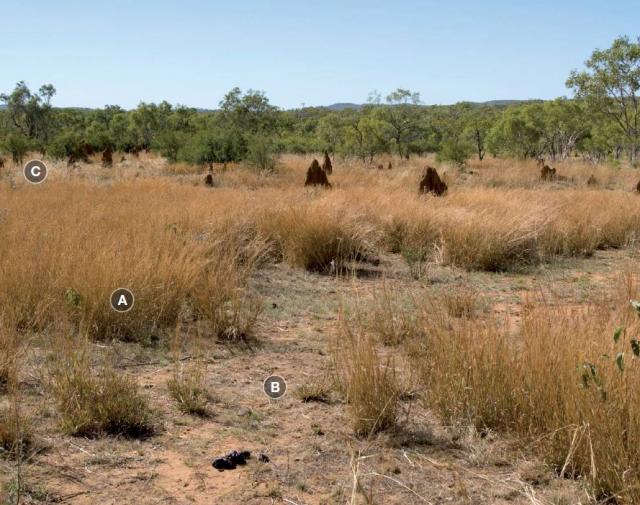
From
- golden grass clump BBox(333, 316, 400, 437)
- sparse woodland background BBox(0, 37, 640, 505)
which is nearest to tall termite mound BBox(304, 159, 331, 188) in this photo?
sparse woodland background BBox(0, 37, 640, 505)

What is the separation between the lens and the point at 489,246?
29.3ft

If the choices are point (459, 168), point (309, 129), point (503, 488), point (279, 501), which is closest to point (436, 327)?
point (503, 488)

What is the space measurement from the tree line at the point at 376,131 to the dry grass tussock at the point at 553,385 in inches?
701

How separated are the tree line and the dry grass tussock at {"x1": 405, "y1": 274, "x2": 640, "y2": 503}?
17811mm

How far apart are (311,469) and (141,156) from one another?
28.1m

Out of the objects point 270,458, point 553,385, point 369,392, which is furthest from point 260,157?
point 553,385

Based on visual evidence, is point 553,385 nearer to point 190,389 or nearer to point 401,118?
point 190,389

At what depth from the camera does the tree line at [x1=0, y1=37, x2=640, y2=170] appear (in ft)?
79.4

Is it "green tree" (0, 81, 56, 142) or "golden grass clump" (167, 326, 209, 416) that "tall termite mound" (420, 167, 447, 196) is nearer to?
"golden grass clump" (167, 326, 209, 416)

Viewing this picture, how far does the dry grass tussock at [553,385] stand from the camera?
2820 mm

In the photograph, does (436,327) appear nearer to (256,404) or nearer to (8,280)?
(256,404)

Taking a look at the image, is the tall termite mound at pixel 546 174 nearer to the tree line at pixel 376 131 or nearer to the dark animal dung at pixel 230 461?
the tree line at pixel 376 131

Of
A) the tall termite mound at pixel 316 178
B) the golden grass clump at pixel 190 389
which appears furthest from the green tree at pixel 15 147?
the golden grass clump at pixel 190 389

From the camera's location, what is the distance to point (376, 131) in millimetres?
31359
